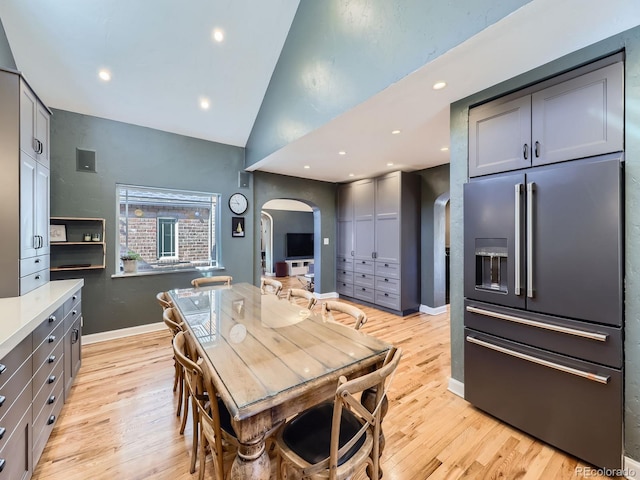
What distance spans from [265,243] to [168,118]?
659 cm

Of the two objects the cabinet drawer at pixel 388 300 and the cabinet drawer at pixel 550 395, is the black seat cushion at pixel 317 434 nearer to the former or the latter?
the cabinet drawer at pixel 550 395

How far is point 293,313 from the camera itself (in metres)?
2.05

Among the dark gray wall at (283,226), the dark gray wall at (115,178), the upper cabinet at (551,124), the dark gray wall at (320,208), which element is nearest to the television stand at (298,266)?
the dark gray wall at (283,226)

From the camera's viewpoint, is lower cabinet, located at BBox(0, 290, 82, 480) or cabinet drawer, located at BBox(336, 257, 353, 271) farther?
cabinet drawer, located at BBox(336, 257, 353, 271)

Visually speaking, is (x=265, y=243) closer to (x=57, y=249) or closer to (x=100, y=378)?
(x=57, y=249)

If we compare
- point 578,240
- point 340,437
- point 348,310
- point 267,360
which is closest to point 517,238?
point 578,240

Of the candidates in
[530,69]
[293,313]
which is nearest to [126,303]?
[293,313]

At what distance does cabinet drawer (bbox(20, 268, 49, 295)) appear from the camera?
2.03 m

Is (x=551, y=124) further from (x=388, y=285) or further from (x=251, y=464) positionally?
(x=388, y=285)

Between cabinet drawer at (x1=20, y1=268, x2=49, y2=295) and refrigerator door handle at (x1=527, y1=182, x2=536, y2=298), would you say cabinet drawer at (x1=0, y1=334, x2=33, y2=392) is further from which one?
refrigerator door handle at (x1=527, y1=182, x2=536, y2=298)

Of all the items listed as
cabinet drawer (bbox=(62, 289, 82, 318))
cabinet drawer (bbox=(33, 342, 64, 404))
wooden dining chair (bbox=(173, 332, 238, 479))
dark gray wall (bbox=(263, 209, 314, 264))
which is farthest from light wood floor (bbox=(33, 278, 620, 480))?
dark gray wall (bbox=(263, 209, 314, 264))

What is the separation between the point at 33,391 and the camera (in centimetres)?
151

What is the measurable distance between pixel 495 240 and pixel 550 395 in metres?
1.06

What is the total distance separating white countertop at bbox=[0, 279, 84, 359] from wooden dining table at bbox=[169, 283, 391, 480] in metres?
0.77
